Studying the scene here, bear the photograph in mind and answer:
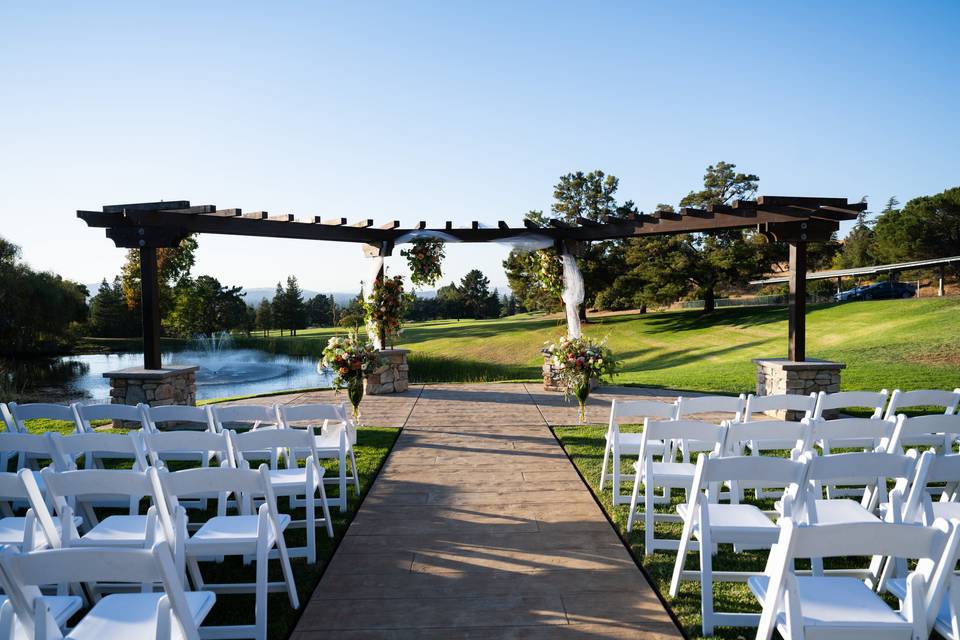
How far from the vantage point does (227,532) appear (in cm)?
299

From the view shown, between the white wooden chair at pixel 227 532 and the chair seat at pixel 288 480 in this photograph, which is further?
the chair seat at pixel 288 480

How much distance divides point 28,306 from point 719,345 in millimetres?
28470

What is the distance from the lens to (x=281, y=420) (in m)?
4.73

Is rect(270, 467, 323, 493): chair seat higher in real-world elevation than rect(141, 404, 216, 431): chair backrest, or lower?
lower

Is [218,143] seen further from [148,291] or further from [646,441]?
[646,441]

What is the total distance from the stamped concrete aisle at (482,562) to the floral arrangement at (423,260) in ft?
16.6

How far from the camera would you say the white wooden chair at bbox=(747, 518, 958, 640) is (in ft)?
6.37

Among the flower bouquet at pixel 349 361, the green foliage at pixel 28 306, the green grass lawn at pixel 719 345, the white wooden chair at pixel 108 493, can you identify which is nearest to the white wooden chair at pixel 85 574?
the white wooden chair at pixel 108 493

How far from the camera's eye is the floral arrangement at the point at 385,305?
1050cm

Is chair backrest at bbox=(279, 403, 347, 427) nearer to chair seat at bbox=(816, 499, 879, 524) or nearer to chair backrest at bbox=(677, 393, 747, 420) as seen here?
chair backrest at bbox=(677, 393, 747, 420)

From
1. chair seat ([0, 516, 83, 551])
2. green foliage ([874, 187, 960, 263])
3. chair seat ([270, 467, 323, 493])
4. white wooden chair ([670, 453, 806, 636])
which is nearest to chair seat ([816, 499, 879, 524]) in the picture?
white wooden chair ([670, 453, 806, 636])

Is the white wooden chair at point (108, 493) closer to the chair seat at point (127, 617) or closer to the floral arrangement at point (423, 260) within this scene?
the chair seat at point (127, 617)

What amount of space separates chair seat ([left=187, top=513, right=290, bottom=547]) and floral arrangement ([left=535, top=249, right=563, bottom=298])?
8683 millimetres

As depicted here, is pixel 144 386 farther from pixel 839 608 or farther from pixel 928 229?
pixel 928 229
